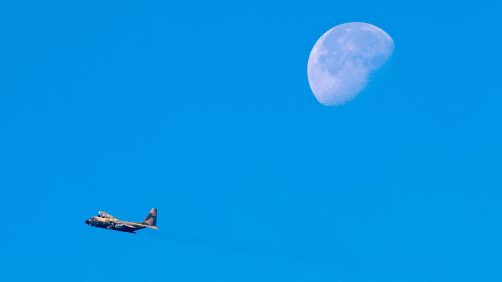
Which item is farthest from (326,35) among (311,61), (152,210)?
(152,210)

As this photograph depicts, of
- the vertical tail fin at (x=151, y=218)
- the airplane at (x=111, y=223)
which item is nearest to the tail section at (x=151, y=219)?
the vertical tail fin at (x=151, y=218)

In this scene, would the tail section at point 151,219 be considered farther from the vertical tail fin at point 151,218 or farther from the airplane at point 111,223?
the airplane at point 111,223

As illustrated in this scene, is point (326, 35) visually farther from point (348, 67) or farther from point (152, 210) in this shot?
point (152, 210)

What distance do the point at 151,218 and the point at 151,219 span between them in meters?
0.30

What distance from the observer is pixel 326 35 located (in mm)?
162875

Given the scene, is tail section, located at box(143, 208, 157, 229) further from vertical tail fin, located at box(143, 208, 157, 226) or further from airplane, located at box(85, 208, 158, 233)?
airplane, located at box(85, 208, 158, 233)

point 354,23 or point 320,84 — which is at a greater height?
point 354,23

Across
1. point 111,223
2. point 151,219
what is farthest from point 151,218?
point 111,223

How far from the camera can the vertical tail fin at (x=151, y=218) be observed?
18762 cm

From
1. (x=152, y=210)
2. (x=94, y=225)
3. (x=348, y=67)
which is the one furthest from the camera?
(x=152, y=210)

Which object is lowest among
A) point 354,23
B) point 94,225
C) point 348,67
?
point 94,225

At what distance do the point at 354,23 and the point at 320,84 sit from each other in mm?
16685

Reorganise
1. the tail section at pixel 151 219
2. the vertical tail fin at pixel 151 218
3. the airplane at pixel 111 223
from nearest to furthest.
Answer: the airplane at pixel 111 223 → the tail section at pixel 151 219 → the vertical tail fin at pixel 151 218

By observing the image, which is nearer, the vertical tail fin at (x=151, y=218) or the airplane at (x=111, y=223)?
the airplane at (x=111, y=223)
